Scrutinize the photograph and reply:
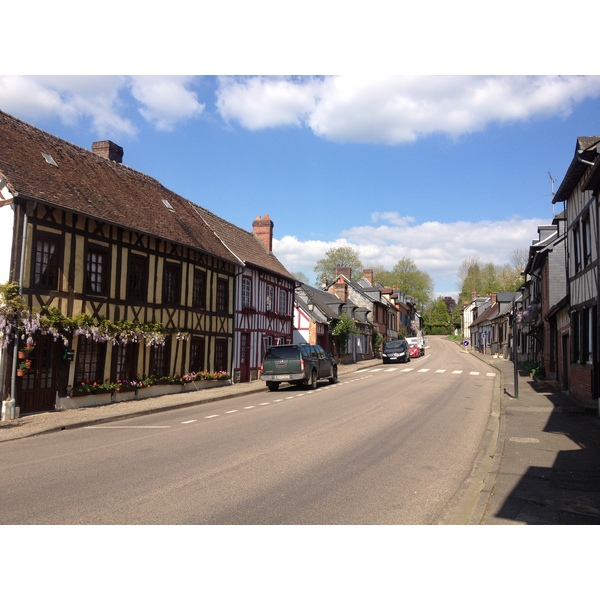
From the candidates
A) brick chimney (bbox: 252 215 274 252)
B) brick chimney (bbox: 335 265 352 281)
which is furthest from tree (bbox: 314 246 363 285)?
brick chimney (bbox: 252 215 274 252)

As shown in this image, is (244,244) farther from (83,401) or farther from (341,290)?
(341,290)

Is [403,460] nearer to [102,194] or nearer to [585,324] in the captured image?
[585,324]

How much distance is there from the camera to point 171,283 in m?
19.8

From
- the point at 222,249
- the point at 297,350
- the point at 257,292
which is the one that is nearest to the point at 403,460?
the point at 297,350

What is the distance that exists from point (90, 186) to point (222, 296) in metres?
7.99

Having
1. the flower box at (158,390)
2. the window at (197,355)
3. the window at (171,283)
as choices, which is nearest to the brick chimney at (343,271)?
the window at (197,355)

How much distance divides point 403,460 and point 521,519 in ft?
9.98

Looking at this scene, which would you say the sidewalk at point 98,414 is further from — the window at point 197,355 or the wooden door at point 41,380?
the window at point 197,355

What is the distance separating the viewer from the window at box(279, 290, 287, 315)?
30.4 m

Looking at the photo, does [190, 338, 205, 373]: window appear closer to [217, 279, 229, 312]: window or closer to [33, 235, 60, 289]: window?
[217, 279, 229, 312]: window

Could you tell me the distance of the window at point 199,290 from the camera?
69.8 feet

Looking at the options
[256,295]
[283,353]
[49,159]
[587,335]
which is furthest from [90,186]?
[587,335]

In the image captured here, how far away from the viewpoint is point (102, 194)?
17.4 meters

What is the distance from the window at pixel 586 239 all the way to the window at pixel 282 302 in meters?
17.6
